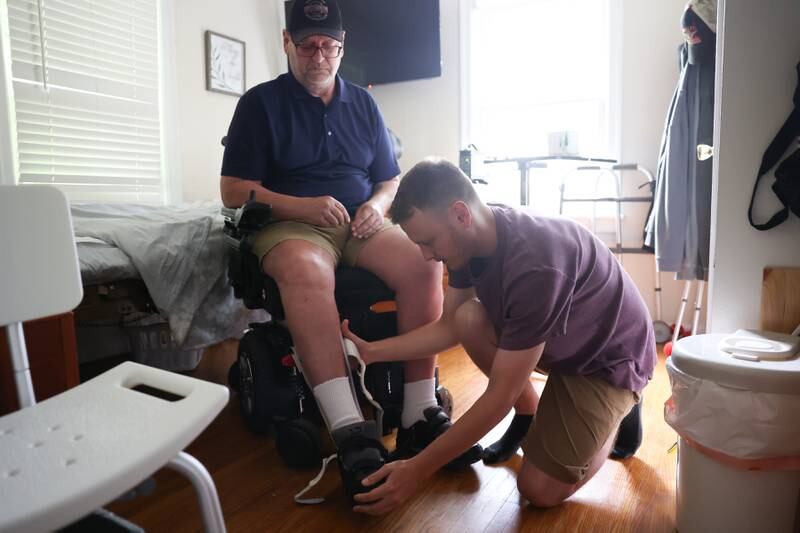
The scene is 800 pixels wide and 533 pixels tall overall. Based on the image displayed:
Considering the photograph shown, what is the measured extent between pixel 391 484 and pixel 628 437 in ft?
2.39

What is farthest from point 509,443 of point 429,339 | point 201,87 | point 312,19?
point 201,87

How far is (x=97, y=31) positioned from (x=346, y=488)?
279cm

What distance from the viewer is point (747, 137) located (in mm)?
1191

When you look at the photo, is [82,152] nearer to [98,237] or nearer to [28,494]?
[98,237]

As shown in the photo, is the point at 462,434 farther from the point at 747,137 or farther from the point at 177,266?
the point at 177,266

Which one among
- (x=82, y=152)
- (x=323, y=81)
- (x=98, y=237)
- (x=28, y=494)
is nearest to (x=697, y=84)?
(x=323, y=81)

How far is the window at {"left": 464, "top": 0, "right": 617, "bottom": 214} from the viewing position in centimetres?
321

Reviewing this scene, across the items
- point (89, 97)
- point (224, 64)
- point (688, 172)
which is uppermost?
point (224, 64)

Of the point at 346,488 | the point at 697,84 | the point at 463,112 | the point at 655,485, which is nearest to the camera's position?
the point at 346,488

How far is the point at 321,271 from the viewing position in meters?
1.30

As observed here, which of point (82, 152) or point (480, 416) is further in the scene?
point (82, 152)

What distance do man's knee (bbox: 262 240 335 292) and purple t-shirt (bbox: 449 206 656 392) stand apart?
320 millimetres

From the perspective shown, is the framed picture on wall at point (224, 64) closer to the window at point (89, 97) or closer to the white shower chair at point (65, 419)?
the window at point (89, 97)

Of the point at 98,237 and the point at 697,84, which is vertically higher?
the point at 697,84
